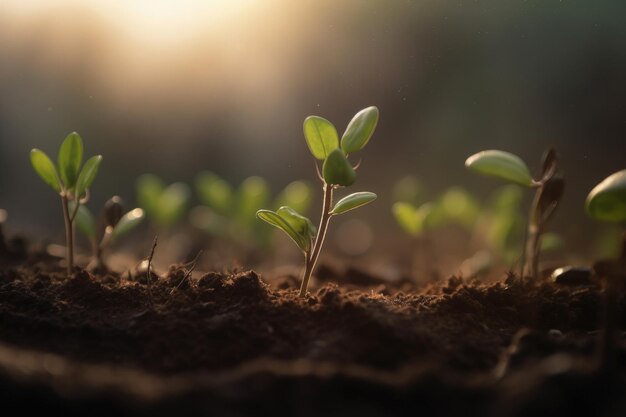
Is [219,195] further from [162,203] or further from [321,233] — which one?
[321,233]

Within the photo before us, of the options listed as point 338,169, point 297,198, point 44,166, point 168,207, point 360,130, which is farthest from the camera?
point 297,198

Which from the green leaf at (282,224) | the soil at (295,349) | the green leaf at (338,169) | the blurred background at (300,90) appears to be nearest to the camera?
the soil at (295,349)

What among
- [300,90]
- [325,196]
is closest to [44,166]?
[325,196]

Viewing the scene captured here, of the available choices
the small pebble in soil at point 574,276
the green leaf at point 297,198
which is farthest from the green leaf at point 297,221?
the green leaf at point 297,198

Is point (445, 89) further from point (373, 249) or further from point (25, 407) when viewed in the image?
point (25, 407)

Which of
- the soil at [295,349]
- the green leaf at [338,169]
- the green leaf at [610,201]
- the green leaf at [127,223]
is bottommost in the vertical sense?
the soil at [295,349]

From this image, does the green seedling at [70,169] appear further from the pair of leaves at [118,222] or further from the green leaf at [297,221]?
the green leaf at [297,221]

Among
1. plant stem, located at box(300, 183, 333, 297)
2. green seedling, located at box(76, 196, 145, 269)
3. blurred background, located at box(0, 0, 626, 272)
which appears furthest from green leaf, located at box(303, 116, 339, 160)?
blurred background, located at box(0, 0, 626, 272)
